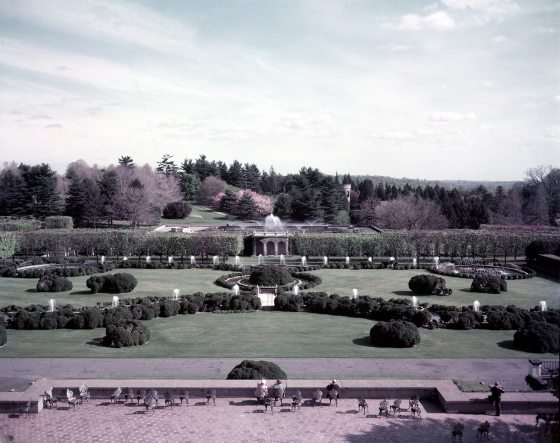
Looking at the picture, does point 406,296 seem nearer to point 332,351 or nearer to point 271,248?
point 332,351

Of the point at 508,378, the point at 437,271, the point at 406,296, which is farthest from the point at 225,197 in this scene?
the point at 508,378

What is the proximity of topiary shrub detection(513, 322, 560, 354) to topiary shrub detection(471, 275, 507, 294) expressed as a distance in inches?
474

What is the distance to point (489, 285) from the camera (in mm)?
38688

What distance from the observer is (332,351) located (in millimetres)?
25750

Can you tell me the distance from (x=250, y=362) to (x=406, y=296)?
20.8 m

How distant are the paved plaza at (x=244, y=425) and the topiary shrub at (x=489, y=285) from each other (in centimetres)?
2277

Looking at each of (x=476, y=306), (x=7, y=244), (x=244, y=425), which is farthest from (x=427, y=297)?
(x=7, y=244)

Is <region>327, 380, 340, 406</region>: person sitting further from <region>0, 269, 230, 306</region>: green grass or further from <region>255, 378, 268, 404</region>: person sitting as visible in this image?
<region>0, 269, 230, 306</region>: green grass

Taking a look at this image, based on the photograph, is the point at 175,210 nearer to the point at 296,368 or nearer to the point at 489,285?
the point at 489,285

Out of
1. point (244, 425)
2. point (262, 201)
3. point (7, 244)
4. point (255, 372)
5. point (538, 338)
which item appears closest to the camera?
point (244, 425)

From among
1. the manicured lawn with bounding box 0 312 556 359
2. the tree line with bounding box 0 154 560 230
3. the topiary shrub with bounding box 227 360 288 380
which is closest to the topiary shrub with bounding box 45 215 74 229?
the tree line with bounding box 0 154 560 230

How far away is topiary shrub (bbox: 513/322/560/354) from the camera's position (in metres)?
25.5

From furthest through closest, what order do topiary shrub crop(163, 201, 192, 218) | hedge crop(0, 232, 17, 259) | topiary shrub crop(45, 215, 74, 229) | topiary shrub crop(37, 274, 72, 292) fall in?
topiary shrub crop(163, 201, 192, 218) → topiary shrub crop(45, 215, 74, 229) → hedge crop(0, 232, 17, 259) → topiary shrub crop(37, 274, 72, 292)

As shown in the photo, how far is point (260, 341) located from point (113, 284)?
14.8m
